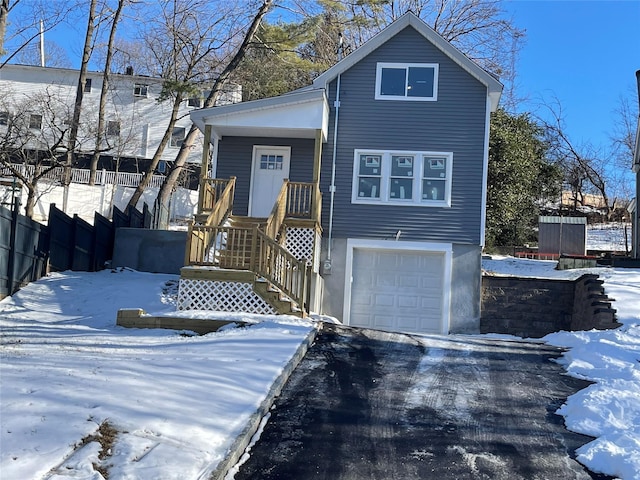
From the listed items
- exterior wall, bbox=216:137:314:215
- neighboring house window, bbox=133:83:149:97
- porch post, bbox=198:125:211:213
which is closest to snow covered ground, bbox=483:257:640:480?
exterior wall, bbox=216:137:314:215

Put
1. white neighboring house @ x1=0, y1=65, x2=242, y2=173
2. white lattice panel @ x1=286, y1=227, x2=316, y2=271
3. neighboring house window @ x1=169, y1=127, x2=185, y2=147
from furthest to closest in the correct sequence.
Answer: neighboring house window @ x1=169, y1=127, x2=185, y2=147 < white neighboring house @ x1=0, y1=65, x2=242, y2=173 < white lattice panel @ x1=286, y1=227, x2=316, y2=271

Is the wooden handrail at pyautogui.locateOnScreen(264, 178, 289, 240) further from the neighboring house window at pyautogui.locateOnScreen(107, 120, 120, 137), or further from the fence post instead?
the neighboring house window at pyautogui.locateOnScreen(107, 120, 120, 137)

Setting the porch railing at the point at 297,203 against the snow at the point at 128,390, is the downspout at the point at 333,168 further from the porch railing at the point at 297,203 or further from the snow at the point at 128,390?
the snow at the point at 128,390

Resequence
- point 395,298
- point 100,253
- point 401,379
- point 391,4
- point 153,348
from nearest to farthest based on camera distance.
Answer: point 401,379 → point 153,348 → point 395,298 → point 100,253 → point 391,4

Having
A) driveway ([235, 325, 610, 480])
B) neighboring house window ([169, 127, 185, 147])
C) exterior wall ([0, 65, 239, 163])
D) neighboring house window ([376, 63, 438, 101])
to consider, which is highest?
exterior wall ([0, 65, 239, 163])

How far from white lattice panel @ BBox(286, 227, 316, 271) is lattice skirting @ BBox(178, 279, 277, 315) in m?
3.09

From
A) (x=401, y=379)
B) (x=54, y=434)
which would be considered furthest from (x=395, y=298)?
(x=54, y=434)

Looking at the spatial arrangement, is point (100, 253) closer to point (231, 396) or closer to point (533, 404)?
point (231, 396)

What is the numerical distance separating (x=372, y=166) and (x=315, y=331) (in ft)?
22.4

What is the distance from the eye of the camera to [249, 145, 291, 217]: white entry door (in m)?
17.0

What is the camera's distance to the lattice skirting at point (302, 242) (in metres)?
15.2

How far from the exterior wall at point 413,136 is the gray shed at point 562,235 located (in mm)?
7534

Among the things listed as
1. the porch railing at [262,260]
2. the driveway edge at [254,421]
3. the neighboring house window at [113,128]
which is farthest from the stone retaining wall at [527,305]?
the neighboring house window at [113,128]

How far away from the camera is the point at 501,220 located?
25.3 meters
